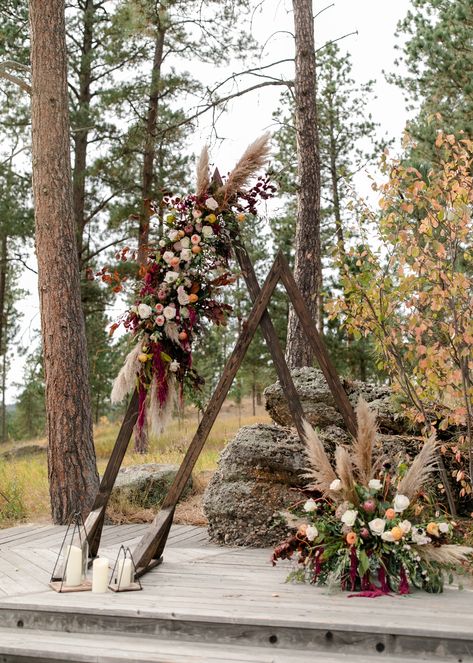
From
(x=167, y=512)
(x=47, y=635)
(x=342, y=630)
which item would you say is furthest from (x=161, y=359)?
(x=342, y=630)

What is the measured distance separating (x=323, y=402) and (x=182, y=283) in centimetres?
225

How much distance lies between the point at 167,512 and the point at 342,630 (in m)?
1.64

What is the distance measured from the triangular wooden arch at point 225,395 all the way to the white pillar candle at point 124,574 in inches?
12.2

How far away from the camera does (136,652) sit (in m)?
3.62

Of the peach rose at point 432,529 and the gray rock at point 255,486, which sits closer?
the peach rose at point 432,529

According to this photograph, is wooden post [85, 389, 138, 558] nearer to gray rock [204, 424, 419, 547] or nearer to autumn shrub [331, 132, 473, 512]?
gray rock [204, 424, 419, 547]

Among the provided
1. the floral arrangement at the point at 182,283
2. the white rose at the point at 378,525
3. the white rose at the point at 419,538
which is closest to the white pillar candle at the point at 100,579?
the floral arrangement at the point at 182,283

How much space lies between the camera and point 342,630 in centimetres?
359

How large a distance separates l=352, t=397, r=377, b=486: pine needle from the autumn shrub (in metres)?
0.76

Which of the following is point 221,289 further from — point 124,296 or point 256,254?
point 256,254

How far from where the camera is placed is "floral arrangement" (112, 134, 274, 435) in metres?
4.96

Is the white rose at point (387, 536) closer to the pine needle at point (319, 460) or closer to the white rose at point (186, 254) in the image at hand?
the pine needle at point (319, 460)

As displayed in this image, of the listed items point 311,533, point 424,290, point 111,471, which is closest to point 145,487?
point 111,471

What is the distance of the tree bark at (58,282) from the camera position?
23.7 feet
